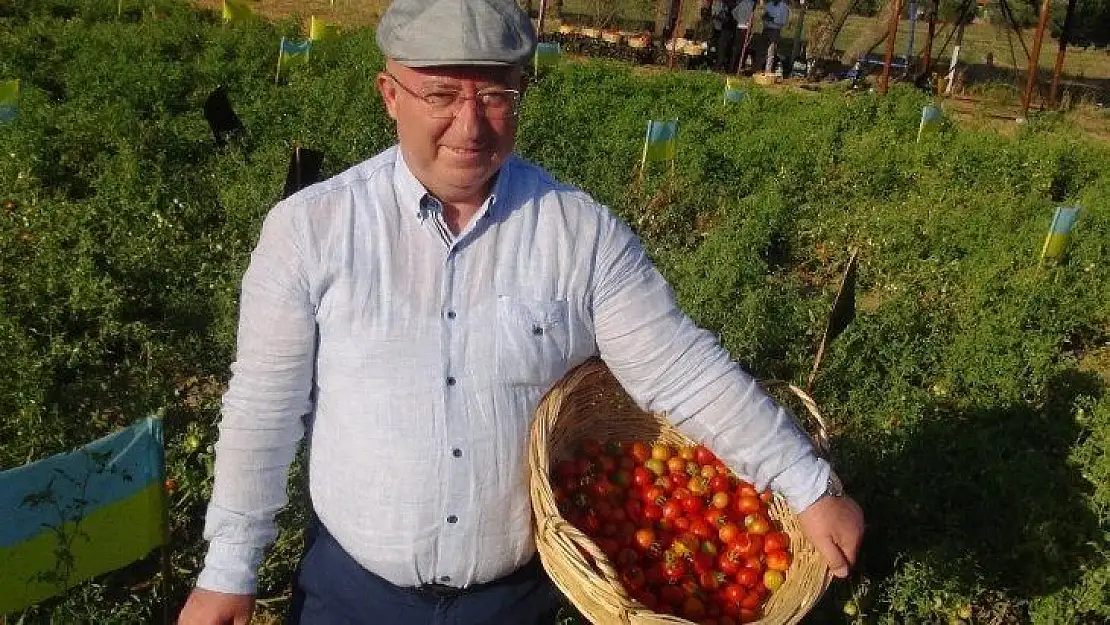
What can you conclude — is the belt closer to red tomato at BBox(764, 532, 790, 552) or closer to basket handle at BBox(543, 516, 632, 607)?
basket handle at BBox(543, 516, 632, 607)

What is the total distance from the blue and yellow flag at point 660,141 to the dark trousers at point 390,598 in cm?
415

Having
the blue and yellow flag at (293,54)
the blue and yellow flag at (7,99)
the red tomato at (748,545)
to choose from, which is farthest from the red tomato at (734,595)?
the blue and yellow flag at (293,54)

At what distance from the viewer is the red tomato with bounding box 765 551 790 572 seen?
2127 millimetres

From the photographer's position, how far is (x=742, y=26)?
14.7 m

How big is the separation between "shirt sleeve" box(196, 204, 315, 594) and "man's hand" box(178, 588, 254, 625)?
16 millimetres

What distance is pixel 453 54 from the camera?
1.53 metres

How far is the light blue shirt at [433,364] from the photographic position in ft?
5.46

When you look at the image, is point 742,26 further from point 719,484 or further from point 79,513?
point 79,513

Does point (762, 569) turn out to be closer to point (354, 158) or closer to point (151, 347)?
point (151, 347)

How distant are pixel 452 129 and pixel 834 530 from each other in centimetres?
101

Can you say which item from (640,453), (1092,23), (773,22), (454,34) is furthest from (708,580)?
(1092,23)

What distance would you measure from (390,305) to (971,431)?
2832 millimetres

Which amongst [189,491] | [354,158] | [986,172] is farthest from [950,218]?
[189,491]

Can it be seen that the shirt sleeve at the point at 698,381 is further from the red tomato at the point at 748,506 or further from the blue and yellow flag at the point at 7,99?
the blue and yellow flag at the point at 7,99
